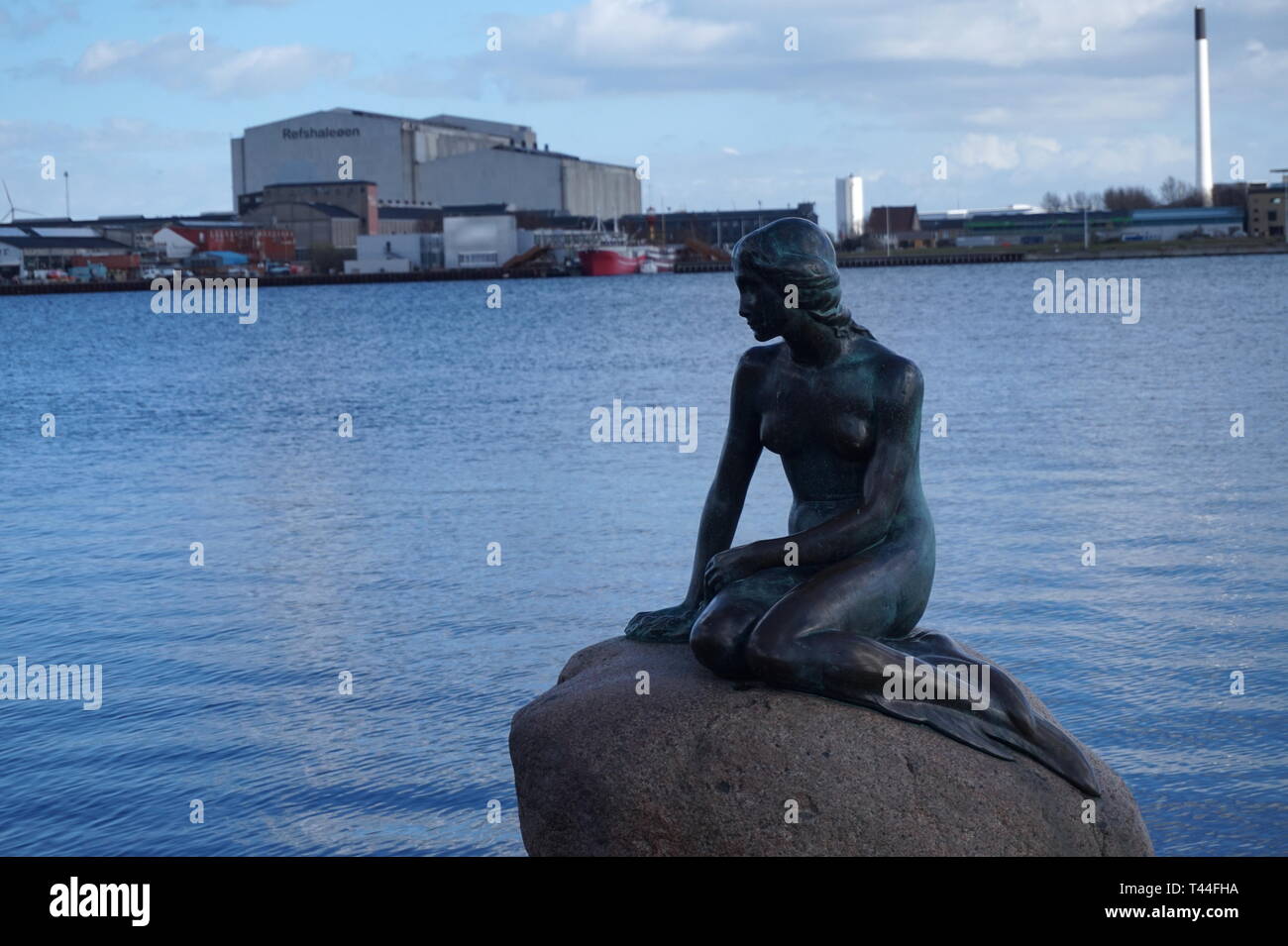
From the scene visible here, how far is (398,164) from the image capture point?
123 metres

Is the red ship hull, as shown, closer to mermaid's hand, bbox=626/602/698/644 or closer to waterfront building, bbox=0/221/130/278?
waterfront building, bbox=0/221/130/278

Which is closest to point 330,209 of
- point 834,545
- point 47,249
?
point 47,249

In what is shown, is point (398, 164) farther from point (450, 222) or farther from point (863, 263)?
point (863, 263)

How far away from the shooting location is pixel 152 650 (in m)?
10.9

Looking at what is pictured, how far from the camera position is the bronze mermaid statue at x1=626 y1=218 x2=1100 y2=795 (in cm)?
544

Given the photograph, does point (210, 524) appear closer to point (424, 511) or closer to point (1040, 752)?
point (424, 511)

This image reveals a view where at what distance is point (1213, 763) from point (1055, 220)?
117552 millimetres

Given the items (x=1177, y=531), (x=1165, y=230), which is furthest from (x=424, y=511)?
(x=1165, y=230)

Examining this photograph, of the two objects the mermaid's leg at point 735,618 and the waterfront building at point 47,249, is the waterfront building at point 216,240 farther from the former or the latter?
the mermaid's leg at point 735,618

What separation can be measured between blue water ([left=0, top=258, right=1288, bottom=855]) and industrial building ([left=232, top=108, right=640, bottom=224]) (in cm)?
9359

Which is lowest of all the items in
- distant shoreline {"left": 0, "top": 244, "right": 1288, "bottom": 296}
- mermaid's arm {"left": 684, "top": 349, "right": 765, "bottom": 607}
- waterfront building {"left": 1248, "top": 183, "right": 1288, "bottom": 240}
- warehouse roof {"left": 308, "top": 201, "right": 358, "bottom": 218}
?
mermaid's arm {"left": 684, "top": 349, "right": 765, "bottom": 607}

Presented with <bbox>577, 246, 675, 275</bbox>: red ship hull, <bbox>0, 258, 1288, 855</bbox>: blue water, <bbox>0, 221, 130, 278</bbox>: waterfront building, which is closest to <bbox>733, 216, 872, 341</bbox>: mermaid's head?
<bbox>0, 258, 1288, 855</bbox>: blue water

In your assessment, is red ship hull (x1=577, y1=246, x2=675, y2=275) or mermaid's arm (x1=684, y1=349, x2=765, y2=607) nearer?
mermaid's arm (x1=684, y1=349, x2=765, y2=607)

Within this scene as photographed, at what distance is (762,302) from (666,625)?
1.29m
